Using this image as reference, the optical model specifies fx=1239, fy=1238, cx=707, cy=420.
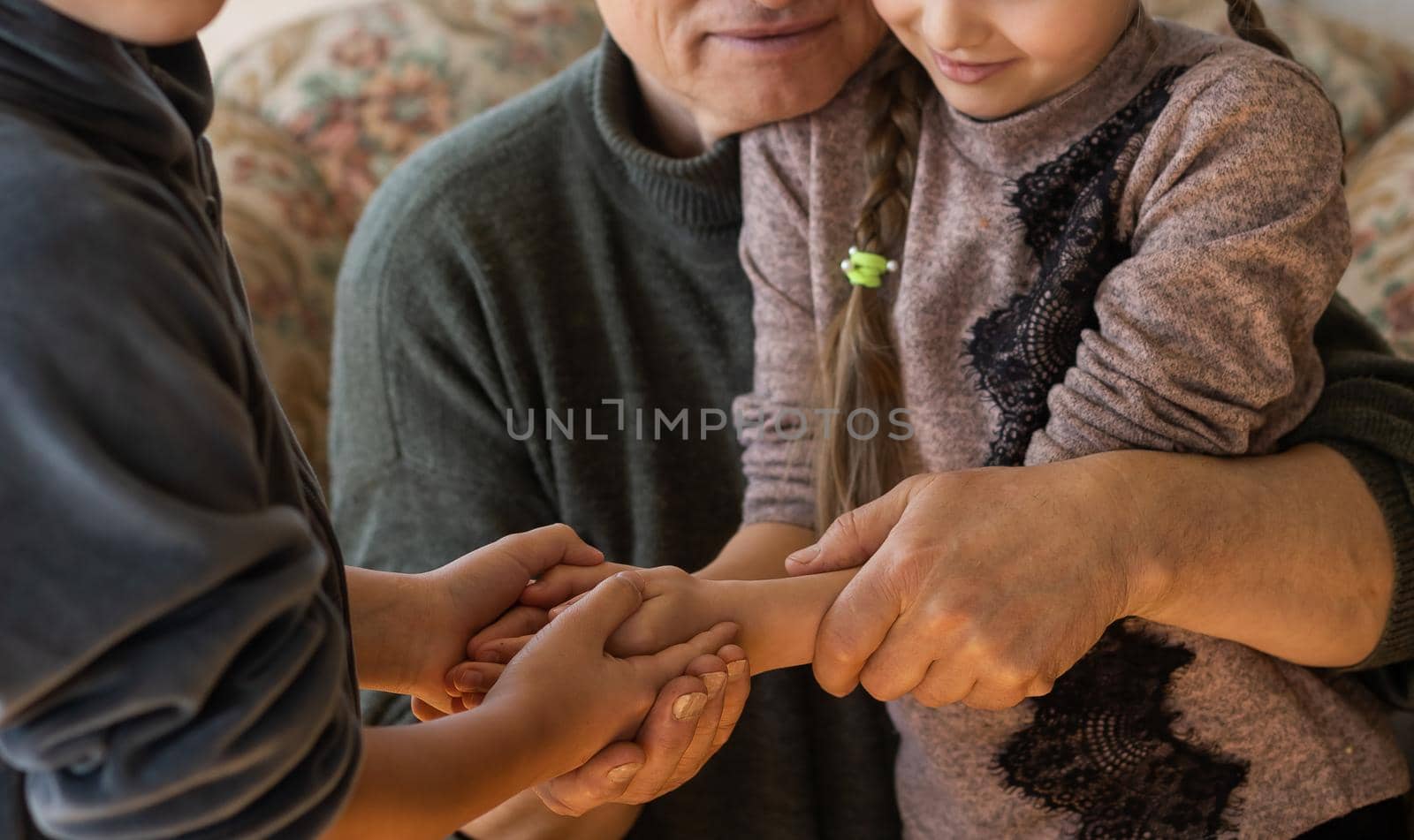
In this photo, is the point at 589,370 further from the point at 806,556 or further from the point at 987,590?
the point at 987,590

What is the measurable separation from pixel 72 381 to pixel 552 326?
0.77m

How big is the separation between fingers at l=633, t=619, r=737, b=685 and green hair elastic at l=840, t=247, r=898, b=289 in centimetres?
30

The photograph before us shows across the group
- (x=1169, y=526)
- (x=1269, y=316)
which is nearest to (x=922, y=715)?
(x=1169, y=526)

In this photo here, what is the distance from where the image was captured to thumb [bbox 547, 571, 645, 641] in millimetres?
803

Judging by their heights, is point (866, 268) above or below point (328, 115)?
above

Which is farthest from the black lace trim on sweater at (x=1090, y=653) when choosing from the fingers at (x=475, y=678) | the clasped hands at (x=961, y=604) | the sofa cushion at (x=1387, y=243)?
the sofa cushion at (x=1387, y=243)

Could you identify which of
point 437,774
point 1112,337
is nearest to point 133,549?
point 437,774

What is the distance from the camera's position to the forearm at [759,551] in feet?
3.37

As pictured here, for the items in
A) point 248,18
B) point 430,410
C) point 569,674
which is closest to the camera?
point 569,674

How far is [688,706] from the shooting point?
804mm

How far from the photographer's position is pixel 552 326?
4.02 ft

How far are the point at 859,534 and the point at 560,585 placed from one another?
22cm

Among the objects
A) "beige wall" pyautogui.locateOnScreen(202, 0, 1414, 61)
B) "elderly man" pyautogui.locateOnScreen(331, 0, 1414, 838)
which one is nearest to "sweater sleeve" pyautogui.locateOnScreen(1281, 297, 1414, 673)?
"elderly man" pyautogui.locateOnScreen(331, 0, 1414, 838)

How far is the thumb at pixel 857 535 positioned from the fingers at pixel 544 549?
0.54ft
